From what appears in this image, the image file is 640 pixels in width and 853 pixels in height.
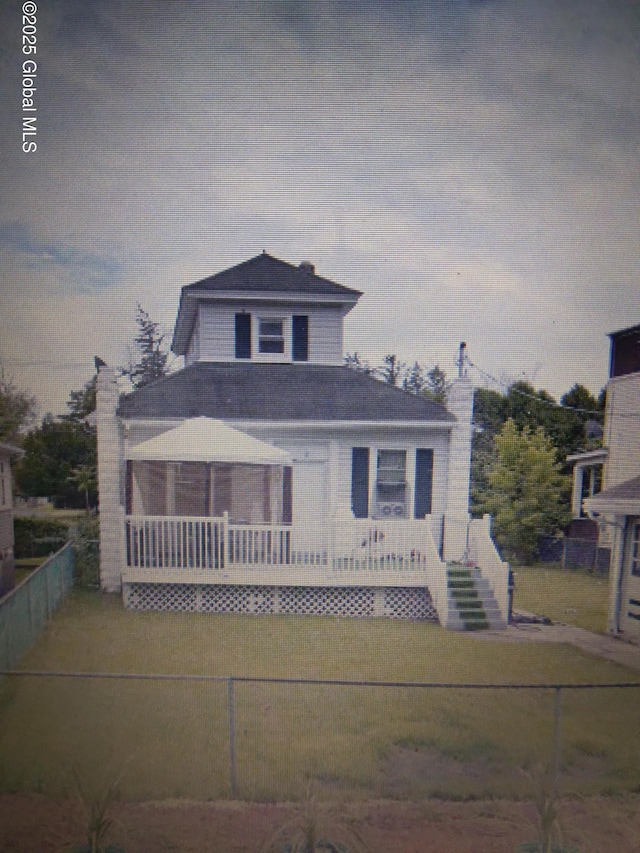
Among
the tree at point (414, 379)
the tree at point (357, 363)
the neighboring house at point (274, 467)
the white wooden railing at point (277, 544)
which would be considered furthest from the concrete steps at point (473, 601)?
the tree at point (357, 363)

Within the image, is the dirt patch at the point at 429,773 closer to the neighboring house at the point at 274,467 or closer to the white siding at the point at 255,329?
the neighboring house at the point at 274,467

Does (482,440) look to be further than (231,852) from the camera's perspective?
Yes

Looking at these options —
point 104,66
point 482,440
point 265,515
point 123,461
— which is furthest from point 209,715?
point 104,66

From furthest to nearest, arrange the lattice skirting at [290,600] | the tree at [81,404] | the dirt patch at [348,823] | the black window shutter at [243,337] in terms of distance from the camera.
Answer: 1. the lattice skirting at [290,600]
2. the black window shutter at [243,337]
3. the tree at [81,404]
4. the dirt patch at [348,823]

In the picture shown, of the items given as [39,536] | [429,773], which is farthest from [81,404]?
[429,773]

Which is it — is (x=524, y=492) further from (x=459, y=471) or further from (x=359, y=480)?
(x=359, y=480)

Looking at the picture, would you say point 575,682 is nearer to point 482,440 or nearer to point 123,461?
point 482,440

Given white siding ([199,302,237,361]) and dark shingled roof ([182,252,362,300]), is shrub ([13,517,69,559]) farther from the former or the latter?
dark shingled roof ([182,252,362,300])

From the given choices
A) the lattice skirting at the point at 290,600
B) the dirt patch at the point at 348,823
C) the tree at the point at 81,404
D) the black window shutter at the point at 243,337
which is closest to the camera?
the dirt patch at the point at 348,823
